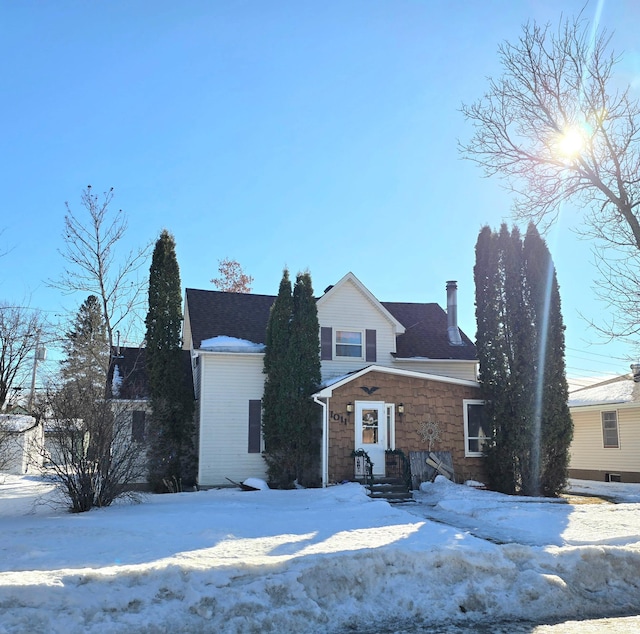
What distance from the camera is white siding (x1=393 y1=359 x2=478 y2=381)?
21.6 meters

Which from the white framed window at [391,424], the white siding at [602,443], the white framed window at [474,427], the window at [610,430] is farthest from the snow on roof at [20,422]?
the window at [610,430]

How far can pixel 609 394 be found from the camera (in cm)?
2306

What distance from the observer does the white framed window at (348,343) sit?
2080 cm

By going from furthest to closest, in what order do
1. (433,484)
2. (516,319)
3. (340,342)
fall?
(340,342)
(516,319)
(433,484)

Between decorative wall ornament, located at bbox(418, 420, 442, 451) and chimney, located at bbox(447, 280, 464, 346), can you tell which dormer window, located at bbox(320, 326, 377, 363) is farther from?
chimney, located at bbox(447, 280, 464, 346)

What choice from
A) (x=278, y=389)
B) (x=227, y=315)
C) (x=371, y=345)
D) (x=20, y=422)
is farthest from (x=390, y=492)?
(x=20, y=422)

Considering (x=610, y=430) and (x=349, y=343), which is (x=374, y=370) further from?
(x=610, y=430)

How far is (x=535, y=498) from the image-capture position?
52.4 feet

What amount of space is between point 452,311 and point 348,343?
200 inches

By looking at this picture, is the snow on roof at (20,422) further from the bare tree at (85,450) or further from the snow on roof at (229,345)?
the bare tree at (85,450)

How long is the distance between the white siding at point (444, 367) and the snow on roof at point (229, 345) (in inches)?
202

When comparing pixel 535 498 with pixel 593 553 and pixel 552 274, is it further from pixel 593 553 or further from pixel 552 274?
pixel 593 553

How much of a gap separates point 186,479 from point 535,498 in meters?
10.7

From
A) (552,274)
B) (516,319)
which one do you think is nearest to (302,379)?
(516,319)
